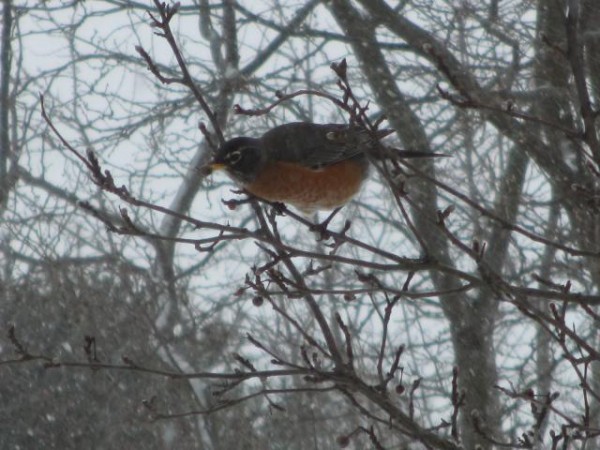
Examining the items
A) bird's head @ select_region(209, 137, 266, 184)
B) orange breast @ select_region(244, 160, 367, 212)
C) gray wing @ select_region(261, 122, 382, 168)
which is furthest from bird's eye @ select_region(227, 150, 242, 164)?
gray wing @ select_region(261, 122, 382, 168)

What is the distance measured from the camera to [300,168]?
13.0 feet

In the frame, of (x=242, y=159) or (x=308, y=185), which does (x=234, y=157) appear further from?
(x=308, y=185)

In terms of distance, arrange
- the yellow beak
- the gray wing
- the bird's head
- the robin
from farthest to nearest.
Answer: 1. the gray wing
2. the robin
3. the bird's head
4. the yellow beak

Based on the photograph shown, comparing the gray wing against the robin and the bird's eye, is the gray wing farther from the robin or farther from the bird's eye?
the bird's eye

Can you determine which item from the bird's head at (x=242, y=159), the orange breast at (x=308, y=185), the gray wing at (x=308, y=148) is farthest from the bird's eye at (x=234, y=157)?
the gray wing at (x=308, y=148)

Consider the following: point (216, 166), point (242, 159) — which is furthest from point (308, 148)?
point (216, 166)

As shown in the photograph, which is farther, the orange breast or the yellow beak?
the orange breast

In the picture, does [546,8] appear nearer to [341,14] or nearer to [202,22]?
[341,14]

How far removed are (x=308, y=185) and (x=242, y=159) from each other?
370mm

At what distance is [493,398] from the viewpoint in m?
7.20

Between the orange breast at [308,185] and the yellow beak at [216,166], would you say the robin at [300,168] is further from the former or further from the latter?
the yellow beak at [216,166]

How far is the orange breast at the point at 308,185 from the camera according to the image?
3.82 m

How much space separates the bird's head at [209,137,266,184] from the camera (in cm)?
342

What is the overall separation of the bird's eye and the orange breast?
0.57 feet
